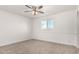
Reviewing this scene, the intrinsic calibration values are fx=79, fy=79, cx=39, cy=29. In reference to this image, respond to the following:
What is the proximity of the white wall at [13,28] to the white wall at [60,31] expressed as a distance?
0.12m

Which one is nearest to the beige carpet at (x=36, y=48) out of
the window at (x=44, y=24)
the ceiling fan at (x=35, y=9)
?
the window at (x=44, y=24)

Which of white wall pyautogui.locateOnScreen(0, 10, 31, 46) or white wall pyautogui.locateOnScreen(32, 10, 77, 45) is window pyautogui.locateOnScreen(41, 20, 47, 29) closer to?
white wall pyautogui.locateOnScreen(32, 10, 77, 45)

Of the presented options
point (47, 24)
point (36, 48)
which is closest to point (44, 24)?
point (47, 24)

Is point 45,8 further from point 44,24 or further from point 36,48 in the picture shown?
point 36,48

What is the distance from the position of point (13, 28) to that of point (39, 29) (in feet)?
1.23

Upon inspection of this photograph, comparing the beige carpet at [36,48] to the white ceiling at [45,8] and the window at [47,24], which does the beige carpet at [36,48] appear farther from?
the white ceiling at [45,8]

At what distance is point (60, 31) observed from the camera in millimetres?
1180

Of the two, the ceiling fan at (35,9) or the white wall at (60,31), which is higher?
the ceiling fan at (35,9)

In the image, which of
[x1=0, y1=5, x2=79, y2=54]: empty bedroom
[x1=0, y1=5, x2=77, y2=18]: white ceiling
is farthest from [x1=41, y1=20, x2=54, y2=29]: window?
[x1=0, y1=5, x2=77, y2=18]: white ceiling

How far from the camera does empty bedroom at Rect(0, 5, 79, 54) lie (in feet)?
3.48

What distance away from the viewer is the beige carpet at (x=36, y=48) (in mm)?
1059
